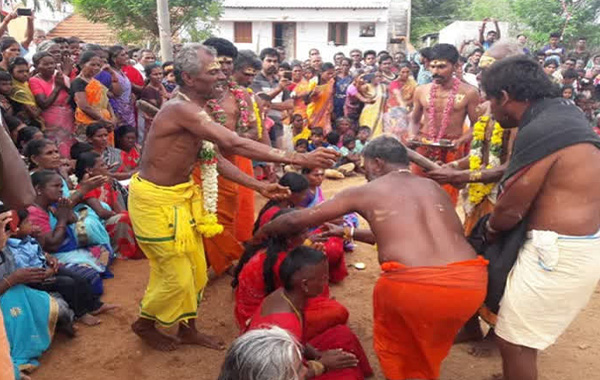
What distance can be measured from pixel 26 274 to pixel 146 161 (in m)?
1.14

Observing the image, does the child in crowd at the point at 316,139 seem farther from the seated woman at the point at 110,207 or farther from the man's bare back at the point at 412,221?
the man's bare back at the point at 412,221

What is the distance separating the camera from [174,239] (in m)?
3.80

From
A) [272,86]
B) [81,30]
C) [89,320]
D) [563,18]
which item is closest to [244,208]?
[89,320]

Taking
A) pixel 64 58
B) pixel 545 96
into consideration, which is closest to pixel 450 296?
pixel 545 96

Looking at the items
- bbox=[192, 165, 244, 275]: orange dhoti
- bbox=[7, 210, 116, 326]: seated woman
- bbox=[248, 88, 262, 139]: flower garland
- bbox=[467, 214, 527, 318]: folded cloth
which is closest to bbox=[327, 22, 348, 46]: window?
bbox=[248, 88, 262, 139]: flower garland

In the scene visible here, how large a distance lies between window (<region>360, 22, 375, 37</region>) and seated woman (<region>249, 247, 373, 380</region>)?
26.2 metres

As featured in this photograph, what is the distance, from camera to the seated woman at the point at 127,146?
659cm

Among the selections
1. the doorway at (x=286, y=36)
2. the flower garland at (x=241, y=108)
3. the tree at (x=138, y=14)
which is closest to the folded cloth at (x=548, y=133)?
the flower garland at (x=241, y=108)

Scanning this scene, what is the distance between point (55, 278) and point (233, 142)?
6.51 feet

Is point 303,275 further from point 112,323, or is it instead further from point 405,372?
point 112,323

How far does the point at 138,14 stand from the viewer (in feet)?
52.0

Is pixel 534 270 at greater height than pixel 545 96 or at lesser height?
lesser

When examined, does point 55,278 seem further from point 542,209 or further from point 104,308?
point 542,209

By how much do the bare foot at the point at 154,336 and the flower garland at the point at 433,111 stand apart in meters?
3.58
